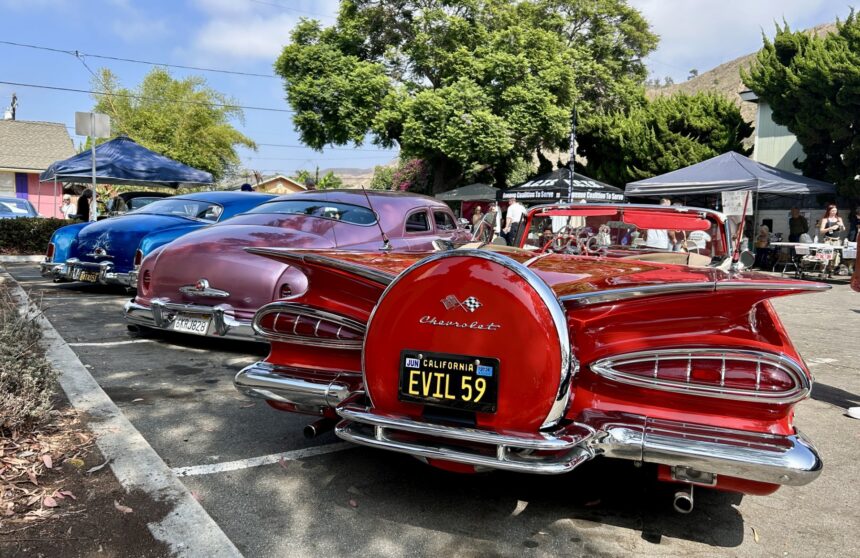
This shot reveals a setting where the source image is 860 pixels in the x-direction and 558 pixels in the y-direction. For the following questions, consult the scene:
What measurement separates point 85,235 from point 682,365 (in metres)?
8.22

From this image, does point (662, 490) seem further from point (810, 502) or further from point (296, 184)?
point (296, 184)

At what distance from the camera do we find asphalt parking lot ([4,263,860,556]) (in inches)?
104

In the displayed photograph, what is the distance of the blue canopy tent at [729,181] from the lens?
49.5 ft

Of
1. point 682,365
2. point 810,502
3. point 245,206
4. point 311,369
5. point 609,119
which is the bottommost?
point 810,502

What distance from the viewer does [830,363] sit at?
20.7 ft

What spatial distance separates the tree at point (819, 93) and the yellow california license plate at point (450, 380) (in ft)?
58.9

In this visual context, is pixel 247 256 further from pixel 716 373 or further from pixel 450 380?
pixel 716 373

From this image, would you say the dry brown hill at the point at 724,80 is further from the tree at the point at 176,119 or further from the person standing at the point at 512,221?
the person standing at the point at 512,221

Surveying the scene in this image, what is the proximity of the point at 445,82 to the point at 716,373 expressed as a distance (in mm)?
25416

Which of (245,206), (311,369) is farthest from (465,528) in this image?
(245,206)

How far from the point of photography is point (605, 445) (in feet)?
8.02

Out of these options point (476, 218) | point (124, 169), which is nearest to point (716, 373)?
point (124, 169)

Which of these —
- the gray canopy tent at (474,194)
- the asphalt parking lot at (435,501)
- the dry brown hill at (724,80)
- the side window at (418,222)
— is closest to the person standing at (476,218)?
the gray canopy tent at (474,194)

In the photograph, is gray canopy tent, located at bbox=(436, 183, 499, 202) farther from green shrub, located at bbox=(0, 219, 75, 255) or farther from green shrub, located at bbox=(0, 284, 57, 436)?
green shrub, located at bbox=(0, 284, 57, 436)
